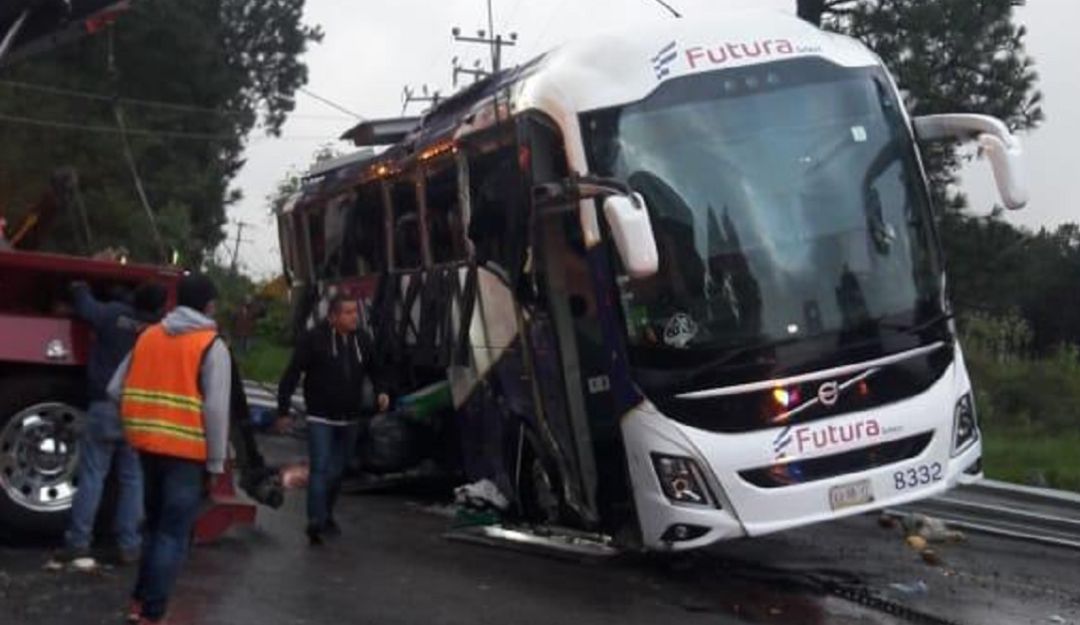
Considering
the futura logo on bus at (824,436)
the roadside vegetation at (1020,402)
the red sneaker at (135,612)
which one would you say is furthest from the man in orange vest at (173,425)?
the roadside vegetation at (1020,402)

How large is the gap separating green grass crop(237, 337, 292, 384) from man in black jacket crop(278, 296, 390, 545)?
22587 mm

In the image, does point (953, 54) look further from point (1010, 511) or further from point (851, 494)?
point (851, 494)

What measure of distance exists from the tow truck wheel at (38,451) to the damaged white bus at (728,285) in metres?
2.88

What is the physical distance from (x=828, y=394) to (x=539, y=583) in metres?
1.98

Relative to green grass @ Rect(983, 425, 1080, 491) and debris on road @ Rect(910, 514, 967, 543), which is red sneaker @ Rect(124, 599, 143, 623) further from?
green grass @ Rect(983, 425, 1080, 491)

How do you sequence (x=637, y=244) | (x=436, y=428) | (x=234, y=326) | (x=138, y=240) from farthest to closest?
(x=138, y=240) → (x=234, y=326) → (x=436, y=428) → (x=637, y=244)

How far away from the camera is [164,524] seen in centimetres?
827

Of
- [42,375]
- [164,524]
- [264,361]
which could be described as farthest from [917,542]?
[264,361]

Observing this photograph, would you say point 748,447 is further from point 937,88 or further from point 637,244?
point 937,88

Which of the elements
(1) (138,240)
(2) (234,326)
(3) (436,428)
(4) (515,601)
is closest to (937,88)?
(2) (234,326)

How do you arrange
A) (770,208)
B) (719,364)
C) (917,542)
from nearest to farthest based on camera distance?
(719,364)
(770,208)
(917,542)

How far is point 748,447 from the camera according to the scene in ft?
32.9

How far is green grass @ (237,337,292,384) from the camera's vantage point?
118 ft

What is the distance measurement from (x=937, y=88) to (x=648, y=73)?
2280 cm
